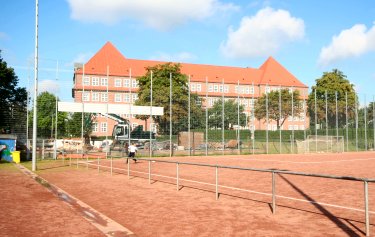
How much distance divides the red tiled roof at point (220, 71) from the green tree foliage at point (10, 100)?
31465 mm

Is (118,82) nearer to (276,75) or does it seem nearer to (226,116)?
(226,116)

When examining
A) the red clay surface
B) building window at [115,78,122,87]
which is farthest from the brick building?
the red clay surface

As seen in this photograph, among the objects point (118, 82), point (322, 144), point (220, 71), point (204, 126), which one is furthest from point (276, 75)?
point (204, 126)

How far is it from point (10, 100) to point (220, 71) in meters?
61.4

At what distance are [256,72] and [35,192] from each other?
319 ft

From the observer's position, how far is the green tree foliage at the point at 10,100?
37.2 meters

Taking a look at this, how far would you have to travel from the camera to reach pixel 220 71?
101 metres

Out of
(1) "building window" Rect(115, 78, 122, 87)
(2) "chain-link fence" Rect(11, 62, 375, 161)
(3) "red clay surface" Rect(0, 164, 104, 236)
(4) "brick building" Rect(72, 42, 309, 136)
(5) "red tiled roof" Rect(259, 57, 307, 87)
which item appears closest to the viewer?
(3) "red clay surface" Rect(0, 164, 104, 236)

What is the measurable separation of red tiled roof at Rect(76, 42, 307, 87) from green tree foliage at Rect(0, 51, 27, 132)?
31465mm

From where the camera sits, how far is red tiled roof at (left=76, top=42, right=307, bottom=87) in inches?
3383

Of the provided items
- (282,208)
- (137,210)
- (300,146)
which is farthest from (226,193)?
(300,146)

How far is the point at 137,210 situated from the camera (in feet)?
28.4

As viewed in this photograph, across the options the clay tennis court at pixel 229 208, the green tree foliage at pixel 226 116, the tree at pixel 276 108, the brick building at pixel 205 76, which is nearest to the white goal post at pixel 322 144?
the tree at pixel 276 108

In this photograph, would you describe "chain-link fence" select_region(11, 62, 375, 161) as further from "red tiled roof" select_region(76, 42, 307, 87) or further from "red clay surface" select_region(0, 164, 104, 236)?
"red tiled roof" select_region(76, 42, 307, 87)
